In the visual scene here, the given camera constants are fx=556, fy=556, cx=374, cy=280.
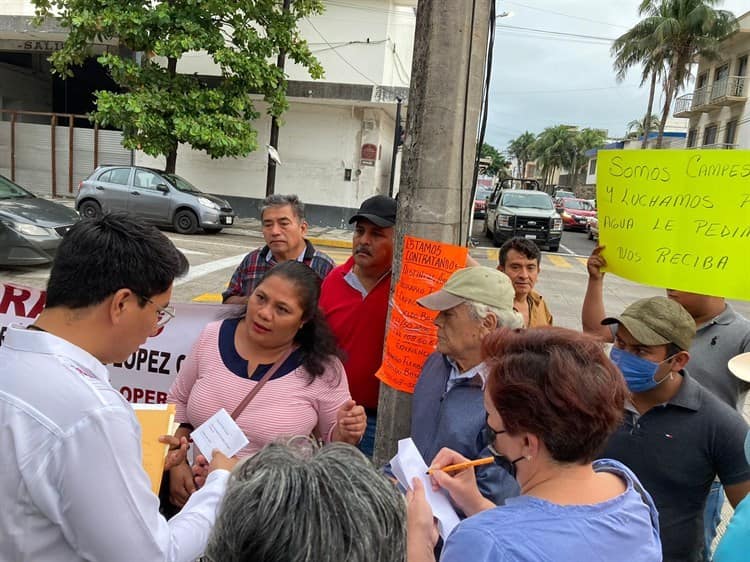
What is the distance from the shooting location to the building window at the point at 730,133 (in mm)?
32844

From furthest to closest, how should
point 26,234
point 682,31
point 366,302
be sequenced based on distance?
point 682,31 → point 26,234 → point 366,302

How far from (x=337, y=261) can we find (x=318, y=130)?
25.9 ft

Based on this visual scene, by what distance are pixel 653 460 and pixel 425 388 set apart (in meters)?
0.89

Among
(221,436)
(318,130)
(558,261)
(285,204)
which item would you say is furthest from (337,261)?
(221,436)

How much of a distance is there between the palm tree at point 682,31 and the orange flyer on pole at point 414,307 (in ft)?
114

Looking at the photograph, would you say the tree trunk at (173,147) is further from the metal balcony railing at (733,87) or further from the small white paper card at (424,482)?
the metal balcony railing at (733,87)

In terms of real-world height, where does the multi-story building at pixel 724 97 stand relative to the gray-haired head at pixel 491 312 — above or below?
above

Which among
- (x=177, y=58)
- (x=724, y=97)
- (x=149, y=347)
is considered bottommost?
(x=149, y=347)

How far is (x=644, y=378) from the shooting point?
211cm


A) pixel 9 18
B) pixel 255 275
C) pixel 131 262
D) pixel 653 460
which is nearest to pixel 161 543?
pixel 131 262

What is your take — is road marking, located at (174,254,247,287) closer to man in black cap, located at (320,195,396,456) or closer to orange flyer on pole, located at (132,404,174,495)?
man in black cap, located at (320,195,396,456)

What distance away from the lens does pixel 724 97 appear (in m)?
32.2

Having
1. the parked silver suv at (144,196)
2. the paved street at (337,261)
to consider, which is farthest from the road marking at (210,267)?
the parked silver suv at (144,196)

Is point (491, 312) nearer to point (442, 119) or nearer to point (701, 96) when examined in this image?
point (442, 119)
